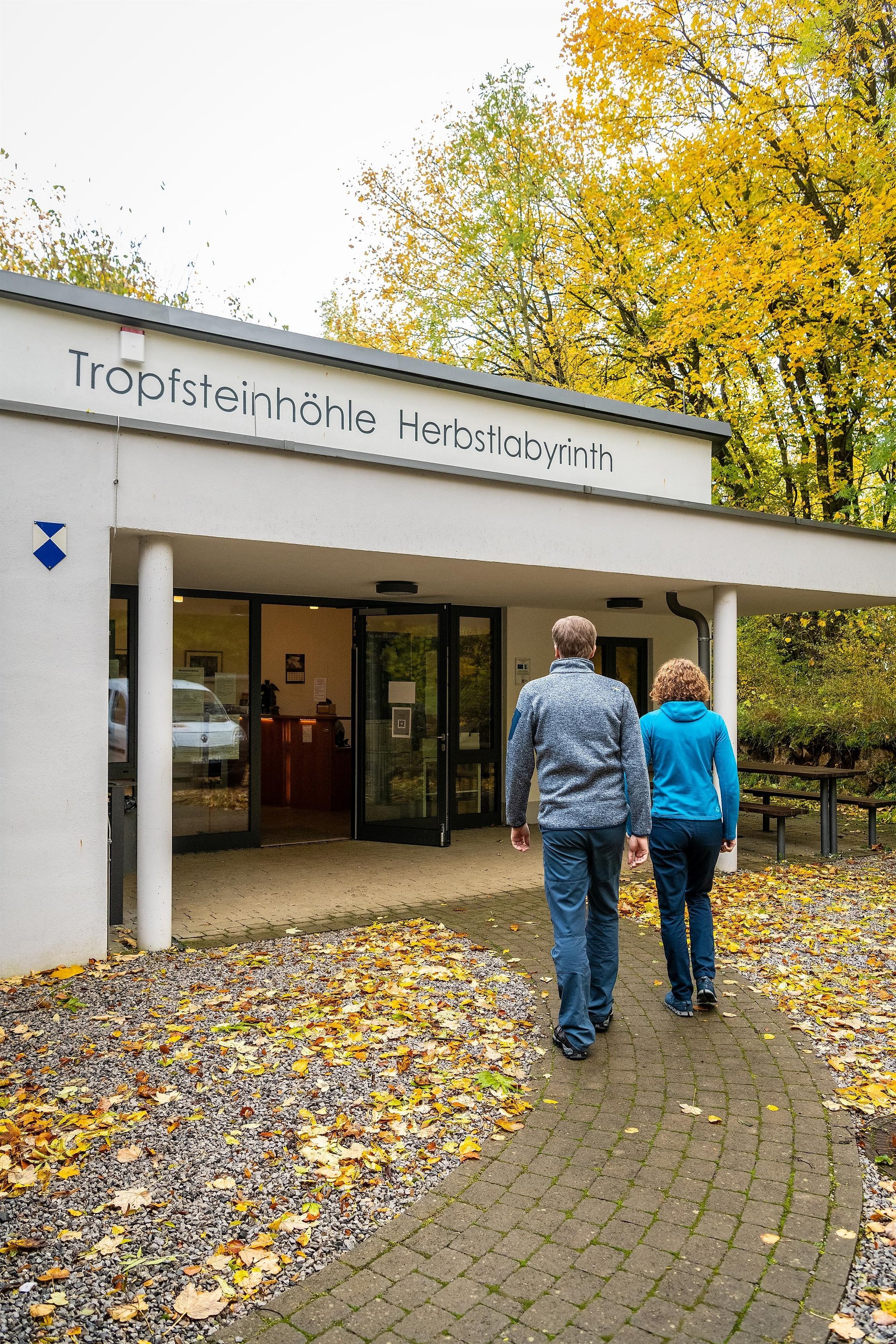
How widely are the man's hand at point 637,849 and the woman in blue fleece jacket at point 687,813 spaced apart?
1.50ft

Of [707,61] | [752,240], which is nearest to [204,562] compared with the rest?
[752,240]

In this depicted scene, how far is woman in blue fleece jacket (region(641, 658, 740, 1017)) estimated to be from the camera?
15.7 ft

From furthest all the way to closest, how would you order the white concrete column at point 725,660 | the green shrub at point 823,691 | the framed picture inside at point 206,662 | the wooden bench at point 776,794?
the green shrub at point 823,691 → the wooden bench at point 776,794 → the framed picture inside at point 206,662 → the white concrete column at point 725,660

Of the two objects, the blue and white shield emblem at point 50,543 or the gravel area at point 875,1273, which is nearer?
the gravel area at point 875,1273

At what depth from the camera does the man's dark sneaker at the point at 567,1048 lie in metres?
4.34

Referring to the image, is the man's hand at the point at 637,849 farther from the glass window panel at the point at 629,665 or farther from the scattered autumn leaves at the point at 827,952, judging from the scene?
the glass window panel at the point at 629,665

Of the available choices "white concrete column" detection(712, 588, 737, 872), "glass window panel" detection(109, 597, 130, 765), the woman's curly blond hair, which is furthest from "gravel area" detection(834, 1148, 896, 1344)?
"glass window panel" detection(109, 597, 130, 765)

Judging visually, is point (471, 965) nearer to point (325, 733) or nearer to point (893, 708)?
point (325, 733)

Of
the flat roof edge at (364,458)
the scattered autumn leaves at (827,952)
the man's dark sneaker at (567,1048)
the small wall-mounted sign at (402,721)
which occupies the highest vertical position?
the flat roof edge at (364,458)

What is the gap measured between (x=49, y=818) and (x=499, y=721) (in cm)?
692

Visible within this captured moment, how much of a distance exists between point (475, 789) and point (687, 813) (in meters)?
6.99

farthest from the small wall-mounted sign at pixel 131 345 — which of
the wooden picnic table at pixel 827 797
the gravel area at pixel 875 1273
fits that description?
the wooden picnic table at pixel 827 797

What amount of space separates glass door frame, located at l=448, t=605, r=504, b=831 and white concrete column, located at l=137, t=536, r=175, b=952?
198 inches

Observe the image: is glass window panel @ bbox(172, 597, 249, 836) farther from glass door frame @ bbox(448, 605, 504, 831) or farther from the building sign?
the building sign
